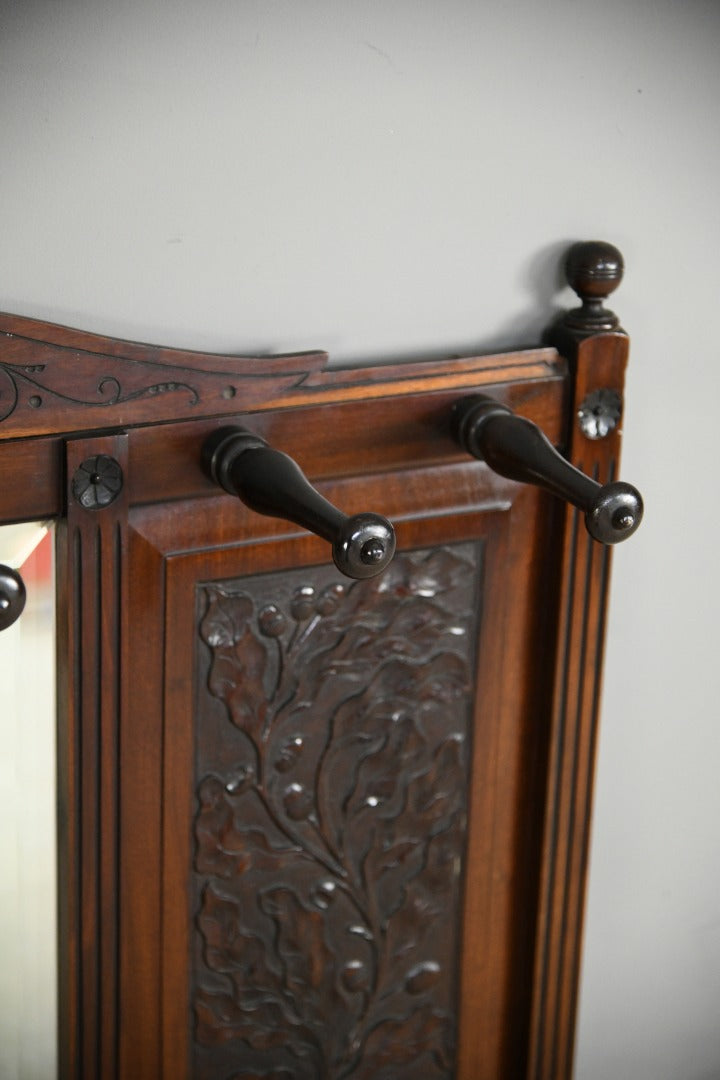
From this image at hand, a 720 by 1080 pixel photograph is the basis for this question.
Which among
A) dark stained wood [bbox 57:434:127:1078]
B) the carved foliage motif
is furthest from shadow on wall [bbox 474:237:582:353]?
dark stained wood [bbox 57:434:127:1078]

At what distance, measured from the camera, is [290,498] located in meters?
0.70

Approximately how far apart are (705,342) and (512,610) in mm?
210

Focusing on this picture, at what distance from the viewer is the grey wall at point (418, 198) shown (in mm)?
702

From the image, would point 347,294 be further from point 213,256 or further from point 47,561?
point 47,561

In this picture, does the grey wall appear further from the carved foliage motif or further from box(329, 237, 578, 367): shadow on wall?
the carved foliage motif

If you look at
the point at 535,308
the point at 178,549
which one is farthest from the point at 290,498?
the point at 535,308

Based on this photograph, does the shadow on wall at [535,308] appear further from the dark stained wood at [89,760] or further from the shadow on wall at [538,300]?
the dark stained wood at [89,760]

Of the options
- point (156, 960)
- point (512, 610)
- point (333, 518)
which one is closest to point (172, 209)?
point (333, 518)

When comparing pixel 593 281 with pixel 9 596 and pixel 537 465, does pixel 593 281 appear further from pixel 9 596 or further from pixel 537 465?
pixel 9 596

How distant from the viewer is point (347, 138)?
77 cm

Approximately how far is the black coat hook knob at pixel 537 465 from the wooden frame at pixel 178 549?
2cm

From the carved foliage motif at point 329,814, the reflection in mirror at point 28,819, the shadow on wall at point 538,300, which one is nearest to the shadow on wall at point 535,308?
the shadow on wall at point 538,300

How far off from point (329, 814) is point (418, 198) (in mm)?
371

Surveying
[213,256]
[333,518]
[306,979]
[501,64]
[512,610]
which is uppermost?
[501,64]
